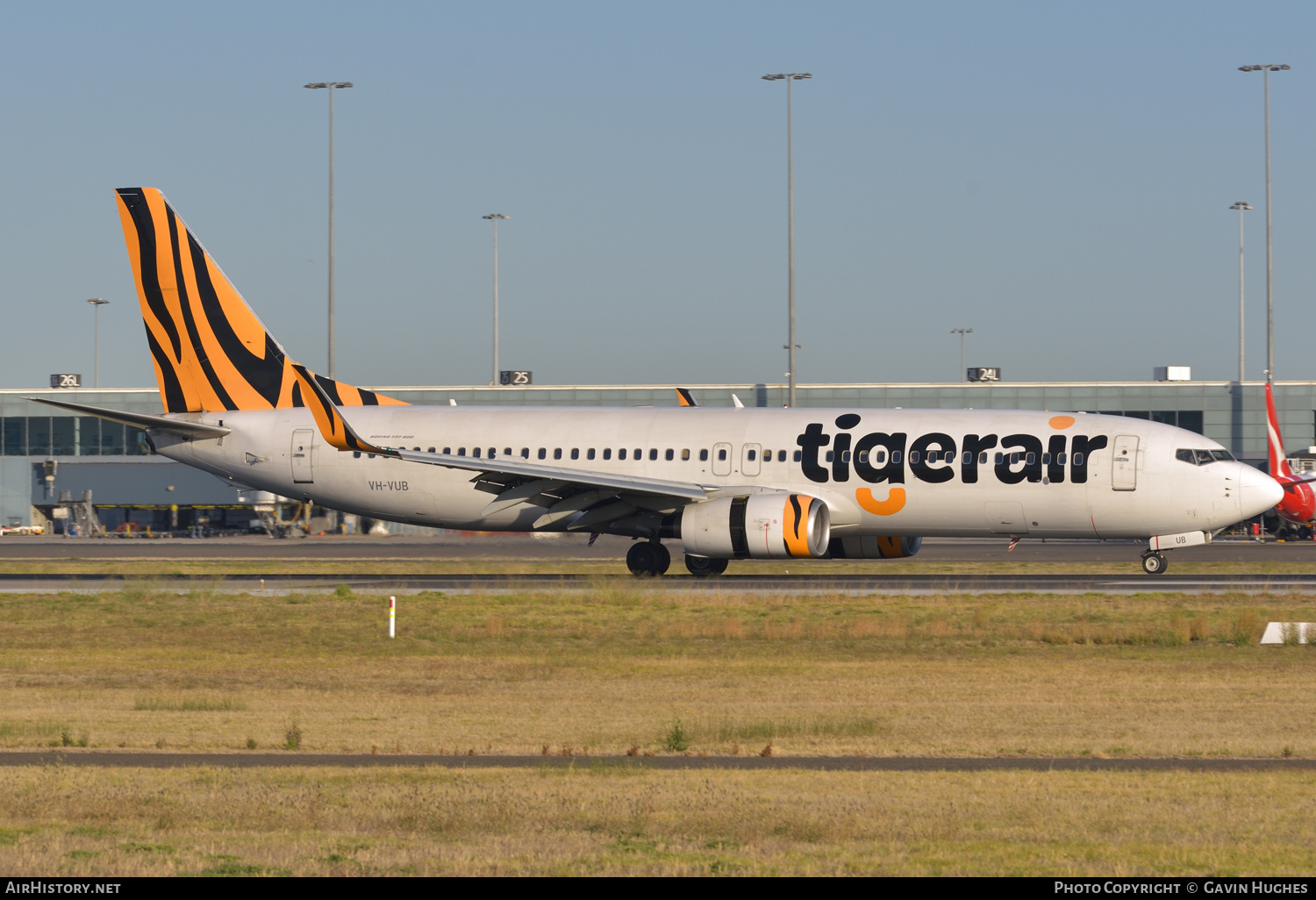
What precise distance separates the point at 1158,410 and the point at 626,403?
2929 cm

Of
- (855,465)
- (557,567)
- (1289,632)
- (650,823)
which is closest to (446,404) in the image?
(557,567)

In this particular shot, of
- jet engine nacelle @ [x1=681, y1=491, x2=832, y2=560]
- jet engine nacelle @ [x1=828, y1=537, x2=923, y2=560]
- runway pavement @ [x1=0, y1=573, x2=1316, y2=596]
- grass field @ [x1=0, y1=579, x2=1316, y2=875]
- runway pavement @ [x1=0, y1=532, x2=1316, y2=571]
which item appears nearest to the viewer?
grass field @ [x1=0, y1=579, x2=1316, y2=875]

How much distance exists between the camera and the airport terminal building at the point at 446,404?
3265 inches

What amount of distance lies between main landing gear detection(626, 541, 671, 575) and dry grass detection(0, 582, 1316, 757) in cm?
637

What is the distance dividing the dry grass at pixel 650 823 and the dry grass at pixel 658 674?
1974 millimetres

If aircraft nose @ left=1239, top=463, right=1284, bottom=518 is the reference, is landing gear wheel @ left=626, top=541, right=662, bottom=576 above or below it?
below

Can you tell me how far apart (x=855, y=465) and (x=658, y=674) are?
16254 mm

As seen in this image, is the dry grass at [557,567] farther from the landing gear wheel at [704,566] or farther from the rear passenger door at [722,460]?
the rear passenger door at [722,460]

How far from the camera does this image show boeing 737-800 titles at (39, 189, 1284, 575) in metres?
35.3

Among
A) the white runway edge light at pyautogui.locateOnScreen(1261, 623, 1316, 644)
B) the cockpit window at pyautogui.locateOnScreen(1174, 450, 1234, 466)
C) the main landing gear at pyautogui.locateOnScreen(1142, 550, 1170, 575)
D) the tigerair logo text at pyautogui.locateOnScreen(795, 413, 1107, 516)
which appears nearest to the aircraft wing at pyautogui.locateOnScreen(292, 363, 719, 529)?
the tigerair logo text at pyautogui.locateOnScreen(795, 413, 1107, 516)

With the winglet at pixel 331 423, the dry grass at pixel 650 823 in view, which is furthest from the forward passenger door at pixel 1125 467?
the dry grass at pixel 650 823

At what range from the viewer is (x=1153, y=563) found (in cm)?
3741

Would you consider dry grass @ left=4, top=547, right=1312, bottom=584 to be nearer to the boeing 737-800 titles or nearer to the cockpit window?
the boeing 737-800 titles
